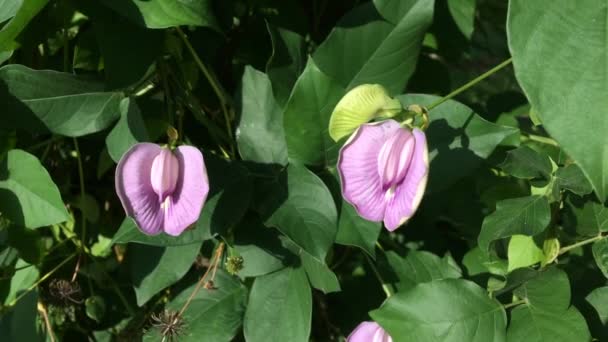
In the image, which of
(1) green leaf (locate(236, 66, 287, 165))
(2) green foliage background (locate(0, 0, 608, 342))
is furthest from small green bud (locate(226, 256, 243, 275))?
(1) green leaf (locate(236, 66, 287, 165))

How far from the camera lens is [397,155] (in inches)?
28.4

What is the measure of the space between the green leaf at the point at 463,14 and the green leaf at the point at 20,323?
72 cm

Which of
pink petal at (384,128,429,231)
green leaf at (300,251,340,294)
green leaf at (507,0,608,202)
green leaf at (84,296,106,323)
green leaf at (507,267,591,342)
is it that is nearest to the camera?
green leaf at (507,0,608,202)

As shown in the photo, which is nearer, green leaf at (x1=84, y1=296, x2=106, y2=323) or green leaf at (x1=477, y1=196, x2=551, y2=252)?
green leaf at (x1=477, y1=196, x2=551, y2=252)

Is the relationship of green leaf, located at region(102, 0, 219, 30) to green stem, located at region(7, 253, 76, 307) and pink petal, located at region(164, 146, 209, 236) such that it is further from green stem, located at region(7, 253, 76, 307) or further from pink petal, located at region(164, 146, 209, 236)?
green stem, located at region(7, 253, 76, 307)

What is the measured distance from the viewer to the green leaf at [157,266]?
3.07 feet

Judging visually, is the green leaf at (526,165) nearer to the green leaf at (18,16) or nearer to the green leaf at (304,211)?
the green leaf at (304,211)

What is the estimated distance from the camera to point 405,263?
96cm

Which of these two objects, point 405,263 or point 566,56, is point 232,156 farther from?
point 566,56

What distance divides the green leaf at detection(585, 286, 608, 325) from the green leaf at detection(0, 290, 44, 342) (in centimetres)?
71

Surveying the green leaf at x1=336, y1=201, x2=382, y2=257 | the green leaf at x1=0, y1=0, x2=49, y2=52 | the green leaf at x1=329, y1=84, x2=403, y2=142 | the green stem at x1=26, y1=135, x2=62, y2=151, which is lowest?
the green stem at x1=26, y1=135, x2=62, y2=151

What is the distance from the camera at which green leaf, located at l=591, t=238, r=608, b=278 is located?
0.82 m

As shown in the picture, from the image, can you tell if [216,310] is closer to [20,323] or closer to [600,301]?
[20,323]

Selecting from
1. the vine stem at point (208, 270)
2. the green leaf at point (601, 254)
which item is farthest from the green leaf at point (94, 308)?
the green leaf at point (601, 254)
